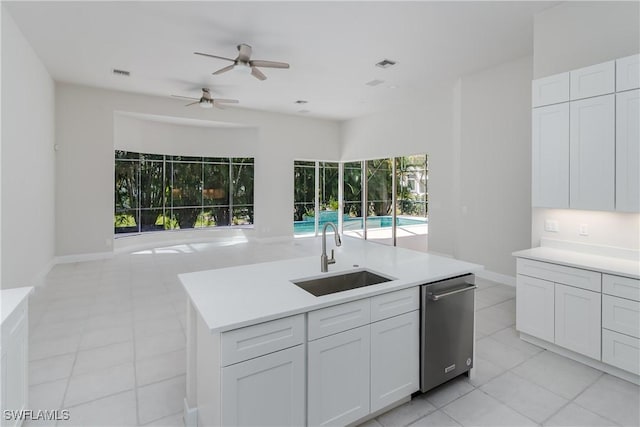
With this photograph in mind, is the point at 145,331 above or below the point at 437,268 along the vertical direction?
below

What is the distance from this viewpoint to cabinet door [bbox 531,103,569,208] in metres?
2.99

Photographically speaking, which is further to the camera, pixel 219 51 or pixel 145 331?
pixel 219 51

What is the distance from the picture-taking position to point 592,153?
2.81 m

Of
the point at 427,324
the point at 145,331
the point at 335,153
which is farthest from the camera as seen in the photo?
the point at 335,153

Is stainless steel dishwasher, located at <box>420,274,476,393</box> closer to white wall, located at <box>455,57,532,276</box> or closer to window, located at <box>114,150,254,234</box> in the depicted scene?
white wall, located at <box>455,57,532,276</box>

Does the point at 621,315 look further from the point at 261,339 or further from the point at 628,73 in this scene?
the point at 261,339

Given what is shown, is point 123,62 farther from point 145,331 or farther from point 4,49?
point 145,331

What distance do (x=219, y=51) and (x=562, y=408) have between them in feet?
17.0

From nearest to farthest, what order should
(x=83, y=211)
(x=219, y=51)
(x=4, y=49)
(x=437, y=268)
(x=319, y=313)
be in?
(x=319, y=313) < (x=437, y=268) < (x=4, y=49) < (x=219, y=51) < (x=83, y=211)

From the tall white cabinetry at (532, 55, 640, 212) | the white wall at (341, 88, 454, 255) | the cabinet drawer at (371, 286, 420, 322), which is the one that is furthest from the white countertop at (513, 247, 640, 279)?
the white wall at (341, 88, 454, 255)

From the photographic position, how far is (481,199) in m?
5.26

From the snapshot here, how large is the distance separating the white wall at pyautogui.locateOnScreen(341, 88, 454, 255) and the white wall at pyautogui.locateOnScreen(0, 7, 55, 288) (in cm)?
640

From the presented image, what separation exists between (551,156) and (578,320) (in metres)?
1.46

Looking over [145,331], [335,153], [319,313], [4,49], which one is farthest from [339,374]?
[335,153]
